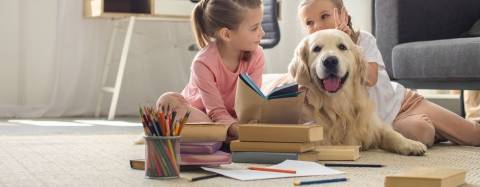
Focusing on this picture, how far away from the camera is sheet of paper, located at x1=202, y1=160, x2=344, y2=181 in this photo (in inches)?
65.4

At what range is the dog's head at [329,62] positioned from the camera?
2.18m

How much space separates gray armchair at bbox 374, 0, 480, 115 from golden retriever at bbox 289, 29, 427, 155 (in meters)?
0.69

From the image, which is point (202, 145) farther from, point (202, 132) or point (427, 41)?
point (427, 41)

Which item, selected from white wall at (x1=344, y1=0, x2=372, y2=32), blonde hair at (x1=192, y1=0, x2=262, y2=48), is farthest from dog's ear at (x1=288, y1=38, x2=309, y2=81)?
white wall at (x1=344, y1=0, x2=372, y2=32)

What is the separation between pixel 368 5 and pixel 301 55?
9.64 feet

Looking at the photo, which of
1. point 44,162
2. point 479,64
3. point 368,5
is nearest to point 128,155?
point 44,162

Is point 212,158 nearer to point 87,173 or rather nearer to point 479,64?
point 87,173

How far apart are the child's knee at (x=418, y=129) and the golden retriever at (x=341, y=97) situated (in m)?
0.14

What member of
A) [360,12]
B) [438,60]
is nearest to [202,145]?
[438,60]

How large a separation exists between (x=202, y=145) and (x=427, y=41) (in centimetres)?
162

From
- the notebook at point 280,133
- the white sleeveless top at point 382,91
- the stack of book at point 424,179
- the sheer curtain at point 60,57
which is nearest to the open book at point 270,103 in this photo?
the notebook at point 280,133

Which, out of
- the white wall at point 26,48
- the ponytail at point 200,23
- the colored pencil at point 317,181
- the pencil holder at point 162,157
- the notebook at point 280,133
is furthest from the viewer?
the white wall at point 26,48

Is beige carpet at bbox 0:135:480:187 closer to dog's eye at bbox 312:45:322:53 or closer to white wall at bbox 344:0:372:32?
dog's eye at bbox 312:45:322:53

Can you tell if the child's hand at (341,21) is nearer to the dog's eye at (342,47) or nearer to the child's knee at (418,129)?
the dog's eye at (342,47)
